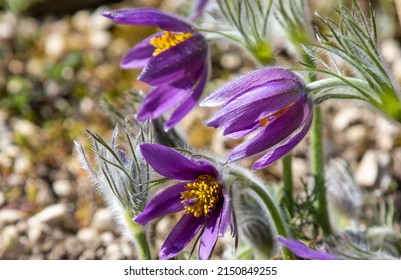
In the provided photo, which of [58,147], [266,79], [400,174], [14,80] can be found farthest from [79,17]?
[266,79]

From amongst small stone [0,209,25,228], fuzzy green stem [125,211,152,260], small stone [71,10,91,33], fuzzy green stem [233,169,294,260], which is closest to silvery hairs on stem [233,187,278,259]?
fuzzy green stem [233,169,294,260]

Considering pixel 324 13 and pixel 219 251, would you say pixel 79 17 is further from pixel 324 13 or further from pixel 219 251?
pixel 219 251

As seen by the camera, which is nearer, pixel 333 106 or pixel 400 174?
pixel 400 174

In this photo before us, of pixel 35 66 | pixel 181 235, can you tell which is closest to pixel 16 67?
pixel 35 66

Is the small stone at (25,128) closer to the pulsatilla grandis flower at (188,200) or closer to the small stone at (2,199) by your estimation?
the small stone at (2,199)

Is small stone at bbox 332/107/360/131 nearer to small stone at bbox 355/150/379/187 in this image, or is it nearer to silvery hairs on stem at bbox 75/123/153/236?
small stone at bbox 355/150/379/187

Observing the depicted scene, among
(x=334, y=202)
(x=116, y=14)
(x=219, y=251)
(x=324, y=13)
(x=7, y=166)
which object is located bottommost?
(x=7, y=166)

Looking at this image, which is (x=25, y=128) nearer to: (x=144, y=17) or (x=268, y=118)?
(x=144, y=17)
